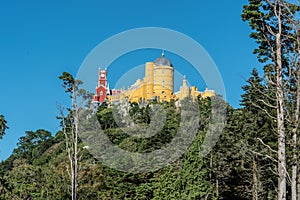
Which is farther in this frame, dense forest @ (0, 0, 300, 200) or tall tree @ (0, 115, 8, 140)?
tall tree @ (0, 115, 8, 140)

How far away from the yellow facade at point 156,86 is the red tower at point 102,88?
3.63 meters

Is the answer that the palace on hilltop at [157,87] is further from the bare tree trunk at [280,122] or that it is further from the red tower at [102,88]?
the bare tree trunk at [280,122]

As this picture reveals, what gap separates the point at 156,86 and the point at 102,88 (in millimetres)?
9630

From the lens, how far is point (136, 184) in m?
25.0

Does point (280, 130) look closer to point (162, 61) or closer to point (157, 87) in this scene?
point (157, 87)

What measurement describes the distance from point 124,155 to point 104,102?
29.8 m

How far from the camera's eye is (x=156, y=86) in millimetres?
55406

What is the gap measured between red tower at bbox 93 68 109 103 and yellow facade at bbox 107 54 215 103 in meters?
3.63

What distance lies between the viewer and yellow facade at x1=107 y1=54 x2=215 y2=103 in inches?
2143

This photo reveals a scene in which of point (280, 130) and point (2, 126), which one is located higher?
point (2, 126)

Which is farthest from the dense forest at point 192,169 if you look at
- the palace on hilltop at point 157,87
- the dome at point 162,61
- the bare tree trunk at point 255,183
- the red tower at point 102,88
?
the red tower at point 102,88

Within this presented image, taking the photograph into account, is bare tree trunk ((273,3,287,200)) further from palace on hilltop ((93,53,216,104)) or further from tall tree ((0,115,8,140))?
palace on hilltop ((93,53,216,104))

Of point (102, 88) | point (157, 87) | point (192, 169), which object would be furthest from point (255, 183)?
point (102, 88)

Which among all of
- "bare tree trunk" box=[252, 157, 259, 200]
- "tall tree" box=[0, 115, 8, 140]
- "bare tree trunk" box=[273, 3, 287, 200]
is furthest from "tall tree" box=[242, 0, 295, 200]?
"tall tree" box=[0, 115, 8, 140]
